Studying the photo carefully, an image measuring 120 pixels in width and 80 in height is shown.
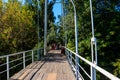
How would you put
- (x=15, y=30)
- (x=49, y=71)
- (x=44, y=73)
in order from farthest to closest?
(x=15, y=30) → (x=49, y=71) → (x=44, y=73)

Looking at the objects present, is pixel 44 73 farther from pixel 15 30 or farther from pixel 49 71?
pixel 15 30

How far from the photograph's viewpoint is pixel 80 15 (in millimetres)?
32875

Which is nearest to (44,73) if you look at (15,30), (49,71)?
(49,71)

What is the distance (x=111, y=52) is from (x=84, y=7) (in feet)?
18.3

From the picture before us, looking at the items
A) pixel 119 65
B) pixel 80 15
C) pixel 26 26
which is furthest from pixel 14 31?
pixel 119 65

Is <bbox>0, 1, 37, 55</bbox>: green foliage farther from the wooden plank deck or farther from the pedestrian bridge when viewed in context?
the wooden plank deck

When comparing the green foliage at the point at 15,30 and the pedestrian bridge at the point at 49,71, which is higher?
the green foliage at the point at 15,30

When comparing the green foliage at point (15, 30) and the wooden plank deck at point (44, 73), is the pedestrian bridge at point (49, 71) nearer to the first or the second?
the wooden plank deck at point (44, 73)

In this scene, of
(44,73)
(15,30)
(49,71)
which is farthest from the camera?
(15,30)

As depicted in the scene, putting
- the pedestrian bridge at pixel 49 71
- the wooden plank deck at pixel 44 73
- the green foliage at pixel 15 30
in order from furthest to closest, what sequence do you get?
1. the green foliage at pixel 15 30
2. the wooden plank deck at pixel 44 73
3. the pedestrian bridge at pixel 49 71

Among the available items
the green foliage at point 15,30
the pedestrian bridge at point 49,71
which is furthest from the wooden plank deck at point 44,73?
the green foliage at point 15,30

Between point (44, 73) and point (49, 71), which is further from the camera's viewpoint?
point (49, 71)

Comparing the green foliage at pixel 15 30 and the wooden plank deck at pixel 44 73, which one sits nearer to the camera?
the wooden plank deck at pixel 44 73

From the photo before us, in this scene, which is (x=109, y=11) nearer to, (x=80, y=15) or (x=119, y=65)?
(x=80, y=15)
